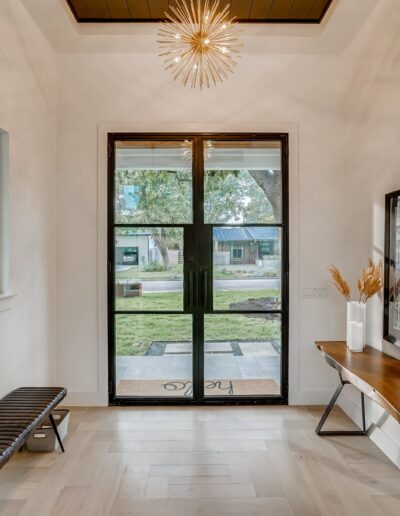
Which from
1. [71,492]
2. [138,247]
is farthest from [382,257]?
[71,492]

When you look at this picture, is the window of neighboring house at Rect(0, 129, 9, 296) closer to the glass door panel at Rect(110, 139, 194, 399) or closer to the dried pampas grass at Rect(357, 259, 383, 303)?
the glass door panel at Rect(110, 139, 194, 399)

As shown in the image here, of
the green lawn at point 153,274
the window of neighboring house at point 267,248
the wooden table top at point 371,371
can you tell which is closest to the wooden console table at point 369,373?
the wooden table top at point 371,371

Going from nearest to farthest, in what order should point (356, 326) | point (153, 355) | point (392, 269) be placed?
point (392, 269) → point (356, 326) → point (153, 355)

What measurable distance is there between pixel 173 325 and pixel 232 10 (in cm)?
298

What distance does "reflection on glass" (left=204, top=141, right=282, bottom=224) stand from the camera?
12.5 ft

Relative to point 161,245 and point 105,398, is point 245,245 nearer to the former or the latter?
point 161,245

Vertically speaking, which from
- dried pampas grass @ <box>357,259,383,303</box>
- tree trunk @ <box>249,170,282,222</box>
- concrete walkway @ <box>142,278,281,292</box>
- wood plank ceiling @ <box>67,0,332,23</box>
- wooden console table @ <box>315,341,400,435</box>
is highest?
wood plank ceiling @ <box>67,0,332,23</box>

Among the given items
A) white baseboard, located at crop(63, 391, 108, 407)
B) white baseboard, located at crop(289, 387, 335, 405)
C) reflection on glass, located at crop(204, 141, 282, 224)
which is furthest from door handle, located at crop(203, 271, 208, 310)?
white baseboard, located at crop(63, 391, 108, 407)

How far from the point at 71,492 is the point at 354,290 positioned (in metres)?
2.91

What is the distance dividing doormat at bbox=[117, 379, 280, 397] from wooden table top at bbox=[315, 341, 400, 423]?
927 mm

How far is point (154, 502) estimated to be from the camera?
2.30 metres

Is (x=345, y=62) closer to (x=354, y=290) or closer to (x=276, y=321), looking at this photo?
(x=354, y=290)

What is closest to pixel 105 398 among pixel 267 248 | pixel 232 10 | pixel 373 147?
pixel 267 248

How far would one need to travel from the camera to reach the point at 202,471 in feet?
8.63
